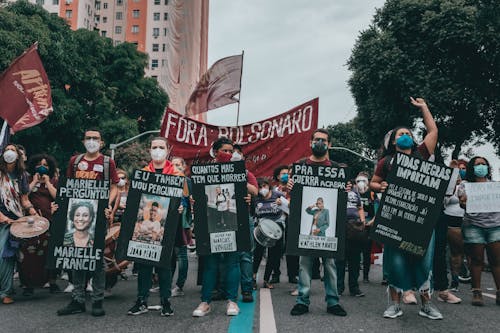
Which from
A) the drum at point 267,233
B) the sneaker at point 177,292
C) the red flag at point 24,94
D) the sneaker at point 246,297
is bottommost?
the sneaker at point 177,292

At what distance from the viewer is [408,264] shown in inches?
222

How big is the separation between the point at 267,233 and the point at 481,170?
117 inches

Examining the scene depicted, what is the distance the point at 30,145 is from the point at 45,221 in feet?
69.3

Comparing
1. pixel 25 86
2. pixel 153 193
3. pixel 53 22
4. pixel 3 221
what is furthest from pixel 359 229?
pixel 53 22

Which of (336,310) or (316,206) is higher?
(316,206)

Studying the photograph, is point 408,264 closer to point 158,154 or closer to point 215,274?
point 215,274

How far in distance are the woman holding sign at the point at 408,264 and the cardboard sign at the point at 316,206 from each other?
0.43 meters

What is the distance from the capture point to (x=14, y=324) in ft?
17.1

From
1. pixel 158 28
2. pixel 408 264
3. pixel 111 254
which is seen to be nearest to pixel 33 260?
pixel 111 254

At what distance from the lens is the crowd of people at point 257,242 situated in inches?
224

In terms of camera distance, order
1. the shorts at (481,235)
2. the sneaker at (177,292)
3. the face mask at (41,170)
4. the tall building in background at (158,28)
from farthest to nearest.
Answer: the tall building in background at (158,28) < the face mask at (41,170) < the sneaker at (177,292) < the shorts at (481,235)

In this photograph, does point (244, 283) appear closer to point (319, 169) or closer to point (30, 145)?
point (319, 169)

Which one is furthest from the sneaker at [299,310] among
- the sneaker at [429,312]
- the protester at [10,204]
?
the protester at [10,204]

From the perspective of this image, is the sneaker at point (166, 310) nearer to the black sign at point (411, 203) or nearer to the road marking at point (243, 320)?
the road marking at point (243, 320)
